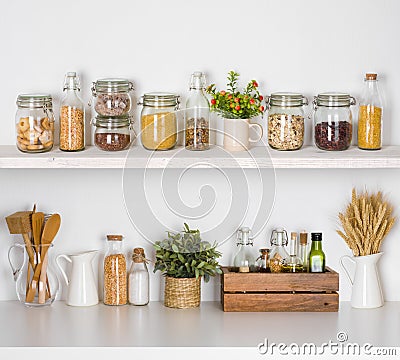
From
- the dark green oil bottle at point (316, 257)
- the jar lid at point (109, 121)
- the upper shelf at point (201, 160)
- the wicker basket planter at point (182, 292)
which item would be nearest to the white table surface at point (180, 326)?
the wicker basket planter at point (182, 292)

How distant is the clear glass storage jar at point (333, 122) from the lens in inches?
80.6

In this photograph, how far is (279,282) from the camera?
6.88ft

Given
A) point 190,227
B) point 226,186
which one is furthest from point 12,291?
point 226,186

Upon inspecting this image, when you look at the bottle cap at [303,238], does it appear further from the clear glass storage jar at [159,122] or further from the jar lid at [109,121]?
the jar lid at [109,121]

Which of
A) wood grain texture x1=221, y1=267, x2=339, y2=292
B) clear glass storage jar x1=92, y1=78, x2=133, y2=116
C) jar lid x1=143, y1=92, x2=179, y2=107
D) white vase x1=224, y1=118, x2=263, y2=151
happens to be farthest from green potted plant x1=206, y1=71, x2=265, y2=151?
wood grain texture x1=221, y1=267, x2=339, y2=292

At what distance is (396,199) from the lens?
221 cm

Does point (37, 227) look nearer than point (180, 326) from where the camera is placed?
No

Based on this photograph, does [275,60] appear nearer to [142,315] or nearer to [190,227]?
[190,227]

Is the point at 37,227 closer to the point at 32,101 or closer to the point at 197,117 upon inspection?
the point at 32,101

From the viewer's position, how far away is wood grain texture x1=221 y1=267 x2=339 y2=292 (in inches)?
82.6

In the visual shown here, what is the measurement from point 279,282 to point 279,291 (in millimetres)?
26

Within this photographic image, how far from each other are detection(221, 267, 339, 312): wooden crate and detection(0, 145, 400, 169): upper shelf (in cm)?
32

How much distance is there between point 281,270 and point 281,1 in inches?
29.2

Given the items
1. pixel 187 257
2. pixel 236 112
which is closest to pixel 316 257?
pixel 187 257
